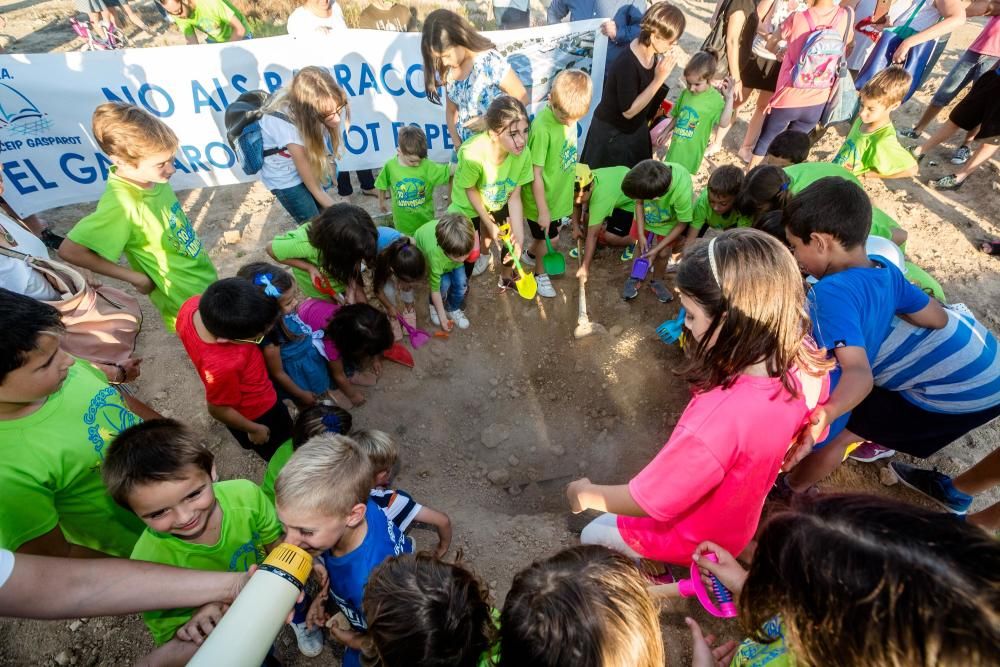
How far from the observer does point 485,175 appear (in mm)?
3541

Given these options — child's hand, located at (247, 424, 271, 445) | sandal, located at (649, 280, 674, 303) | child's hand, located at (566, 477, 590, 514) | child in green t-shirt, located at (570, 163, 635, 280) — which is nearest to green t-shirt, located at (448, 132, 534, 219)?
child in green t-shirt, located at (570, 163, 635, 280)

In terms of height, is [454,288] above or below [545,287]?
above

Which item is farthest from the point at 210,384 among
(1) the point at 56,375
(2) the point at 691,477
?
(2) the point at 691,477

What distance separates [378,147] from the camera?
5.01 metres

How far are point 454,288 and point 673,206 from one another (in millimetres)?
1982

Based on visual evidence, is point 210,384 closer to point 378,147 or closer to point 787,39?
point 378,147

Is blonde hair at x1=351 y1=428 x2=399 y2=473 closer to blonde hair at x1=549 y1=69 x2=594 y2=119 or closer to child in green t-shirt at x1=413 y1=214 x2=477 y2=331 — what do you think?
child in green t-shirt at x1=413 y1=214 x2=477 y2=331

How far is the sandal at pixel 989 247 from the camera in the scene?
445cm

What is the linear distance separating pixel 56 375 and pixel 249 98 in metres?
3.12

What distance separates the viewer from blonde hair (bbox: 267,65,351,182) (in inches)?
124

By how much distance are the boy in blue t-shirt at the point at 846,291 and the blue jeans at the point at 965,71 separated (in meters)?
5.36

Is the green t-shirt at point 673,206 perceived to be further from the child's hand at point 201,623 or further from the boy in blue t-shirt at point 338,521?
the child's hand at point 201,623

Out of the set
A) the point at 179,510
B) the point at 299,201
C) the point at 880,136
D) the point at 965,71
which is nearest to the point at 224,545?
the point at 179,510

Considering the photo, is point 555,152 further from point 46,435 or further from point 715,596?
point 46,435
